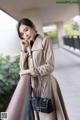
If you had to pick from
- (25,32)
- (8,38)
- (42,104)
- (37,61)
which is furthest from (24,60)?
(8,38)

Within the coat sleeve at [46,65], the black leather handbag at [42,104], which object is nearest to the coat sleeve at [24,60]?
the coat sleeve at [46,65]

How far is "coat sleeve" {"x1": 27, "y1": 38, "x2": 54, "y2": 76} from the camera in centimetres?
255


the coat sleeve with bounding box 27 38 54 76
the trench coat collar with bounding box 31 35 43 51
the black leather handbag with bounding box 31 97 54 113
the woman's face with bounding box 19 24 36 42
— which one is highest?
the woman's face with bounding box 19 24 36 42

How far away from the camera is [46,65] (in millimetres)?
2588

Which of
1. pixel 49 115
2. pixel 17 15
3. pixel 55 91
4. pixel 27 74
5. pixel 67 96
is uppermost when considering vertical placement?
pixel 17 15

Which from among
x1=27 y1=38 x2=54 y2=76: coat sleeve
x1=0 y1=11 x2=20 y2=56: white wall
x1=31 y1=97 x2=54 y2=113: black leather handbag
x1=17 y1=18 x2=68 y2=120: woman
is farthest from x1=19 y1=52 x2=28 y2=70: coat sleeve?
x1=0 y1=11 x2=20 y2=56: white wall

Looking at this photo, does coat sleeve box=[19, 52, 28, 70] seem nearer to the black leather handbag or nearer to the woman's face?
the woman's face

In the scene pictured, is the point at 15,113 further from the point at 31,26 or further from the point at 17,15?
the point at 17,15

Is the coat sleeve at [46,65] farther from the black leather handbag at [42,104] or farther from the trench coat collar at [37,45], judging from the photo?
the black leather handbag at [42,104]

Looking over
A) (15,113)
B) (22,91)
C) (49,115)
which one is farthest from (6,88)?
(15,113)

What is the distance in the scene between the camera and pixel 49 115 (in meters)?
2.72

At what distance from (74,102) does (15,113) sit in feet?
15.3

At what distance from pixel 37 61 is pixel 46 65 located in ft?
0.28

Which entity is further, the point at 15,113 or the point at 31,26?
the point at 31,26
